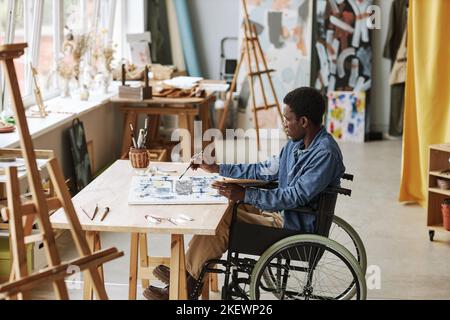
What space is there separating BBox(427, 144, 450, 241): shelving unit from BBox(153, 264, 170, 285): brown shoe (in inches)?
93.2

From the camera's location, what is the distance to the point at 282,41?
943 cm

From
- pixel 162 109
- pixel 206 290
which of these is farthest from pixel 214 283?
→ pixel 162 109

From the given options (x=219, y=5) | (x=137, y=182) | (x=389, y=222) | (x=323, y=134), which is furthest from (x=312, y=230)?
(x=219, y=5)

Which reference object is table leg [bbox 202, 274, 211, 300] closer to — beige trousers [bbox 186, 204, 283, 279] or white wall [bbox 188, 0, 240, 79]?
beige trousers [bbox 186, 204, 283, 279]

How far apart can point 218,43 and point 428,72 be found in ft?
12.7

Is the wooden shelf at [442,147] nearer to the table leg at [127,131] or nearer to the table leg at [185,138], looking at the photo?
the table leg at [185,138]

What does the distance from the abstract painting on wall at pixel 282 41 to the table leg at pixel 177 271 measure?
19.0ft

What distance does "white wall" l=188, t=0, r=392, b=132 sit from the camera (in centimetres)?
970

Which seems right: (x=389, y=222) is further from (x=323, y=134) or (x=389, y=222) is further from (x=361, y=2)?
(x=361, y=2)

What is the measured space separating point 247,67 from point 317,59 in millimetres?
821

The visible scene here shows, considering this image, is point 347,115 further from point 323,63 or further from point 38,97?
point 38,97

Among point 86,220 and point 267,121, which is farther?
point 267,121

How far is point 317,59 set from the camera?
943cm

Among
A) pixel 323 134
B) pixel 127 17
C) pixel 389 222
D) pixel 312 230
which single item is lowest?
pixel 389 222
